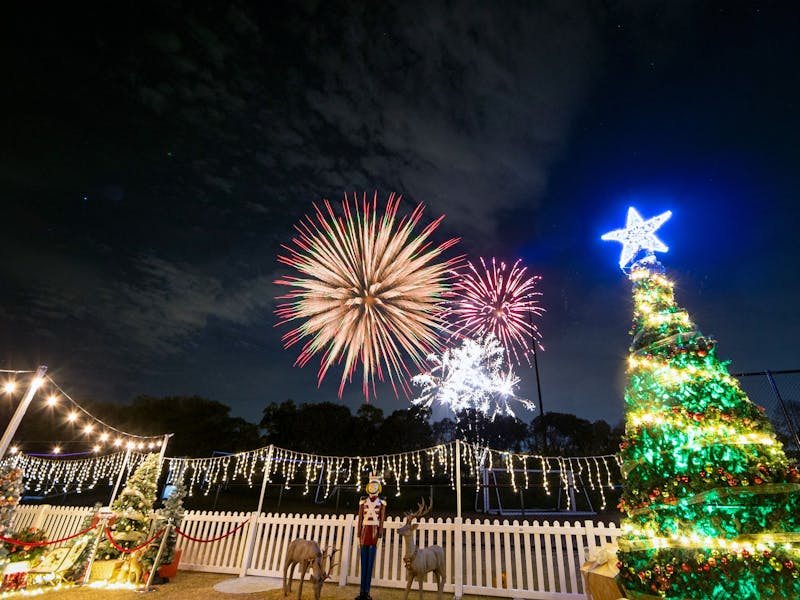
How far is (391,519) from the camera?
29.3 feet

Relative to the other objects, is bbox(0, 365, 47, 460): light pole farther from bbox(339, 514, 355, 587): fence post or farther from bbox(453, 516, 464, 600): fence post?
bbox(453, 516, 464, 600): fence post

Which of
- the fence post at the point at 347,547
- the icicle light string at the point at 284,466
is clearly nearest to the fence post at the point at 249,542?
the icicle light string at the point at 284,466

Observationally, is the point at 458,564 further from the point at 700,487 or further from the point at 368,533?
the point at 700,487

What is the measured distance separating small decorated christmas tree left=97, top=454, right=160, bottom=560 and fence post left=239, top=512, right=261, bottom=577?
227 cm

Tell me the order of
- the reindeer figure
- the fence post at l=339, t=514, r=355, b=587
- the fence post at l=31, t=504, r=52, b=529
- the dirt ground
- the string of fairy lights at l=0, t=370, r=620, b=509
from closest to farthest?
the reindeer figure, the dirt ground, the fence post at l=339, t=514, r=355, b=587, the string of fairy lights at l=0, t=370, r=620, b=509, the fence post at l=31, t=504, r=52, b=529

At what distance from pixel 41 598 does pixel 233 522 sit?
3.66 m

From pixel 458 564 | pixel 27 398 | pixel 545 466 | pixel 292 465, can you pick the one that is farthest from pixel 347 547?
pixel 545 466

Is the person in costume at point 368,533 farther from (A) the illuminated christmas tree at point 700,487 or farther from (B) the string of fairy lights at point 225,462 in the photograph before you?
(A) the illuminated christmas tree at point 700,487

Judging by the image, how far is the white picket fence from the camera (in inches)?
269

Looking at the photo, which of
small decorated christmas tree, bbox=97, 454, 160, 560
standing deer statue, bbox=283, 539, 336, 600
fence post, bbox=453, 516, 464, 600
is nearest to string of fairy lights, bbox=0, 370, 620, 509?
small decorated christmas tree, bbox=97, 454, 160, 560

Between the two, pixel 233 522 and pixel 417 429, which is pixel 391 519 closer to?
pixel 233 522

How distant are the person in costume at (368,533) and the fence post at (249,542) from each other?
3.80 m

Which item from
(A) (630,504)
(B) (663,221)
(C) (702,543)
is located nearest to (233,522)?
(A) (630,504)

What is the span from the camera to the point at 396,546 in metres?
7.63
